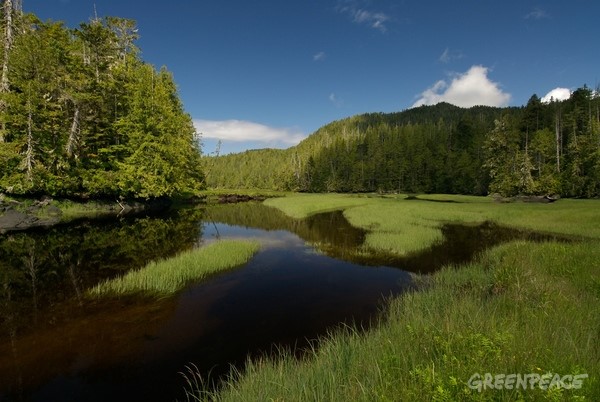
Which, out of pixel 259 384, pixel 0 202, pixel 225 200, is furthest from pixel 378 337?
pixel 225 200

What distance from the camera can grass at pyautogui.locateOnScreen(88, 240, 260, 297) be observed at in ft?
45.3

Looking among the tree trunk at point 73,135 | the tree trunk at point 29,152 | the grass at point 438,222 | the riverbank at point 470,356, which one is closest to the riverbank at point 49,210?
the tree trunk at point 29,152

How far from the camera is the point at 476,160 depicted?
92.1 m

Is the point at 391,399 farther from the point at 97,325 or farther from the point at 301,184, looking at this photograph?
the point at 301,184

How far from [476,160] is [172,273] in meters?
98.0

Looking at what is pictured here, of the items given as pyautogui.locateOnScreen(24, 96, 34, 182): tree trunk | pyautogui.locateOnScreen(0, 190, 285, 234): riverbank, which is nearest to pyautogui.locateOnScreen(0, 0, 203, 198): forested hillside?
pyautogui.locateOnScreen(24, 96, 34, 182): tree trunk

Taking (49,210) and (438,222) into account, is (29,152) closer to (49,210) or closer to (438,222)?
(49,210)

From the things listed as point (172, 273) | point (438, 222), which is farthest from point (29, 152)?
point (438, 222)

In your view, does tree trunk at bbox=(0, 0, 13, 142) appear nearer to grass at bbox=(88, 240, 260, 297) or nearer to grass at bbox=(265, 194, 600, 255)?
grass at bbox=(88, 240, 260, 297)

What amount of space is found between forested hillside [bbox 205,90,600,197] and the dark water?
50.6m

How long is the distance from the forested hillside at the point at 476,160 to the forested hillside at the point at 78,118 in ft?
225

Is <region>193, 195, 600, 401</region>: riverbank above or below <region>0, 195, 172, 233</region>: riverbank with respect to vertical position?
below

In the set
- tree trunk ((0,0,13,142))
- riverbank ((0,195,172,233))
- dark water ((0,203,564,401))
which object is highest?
tree trunk ((0,0,13,142))

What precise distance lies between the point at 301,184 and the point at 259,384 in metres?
132
